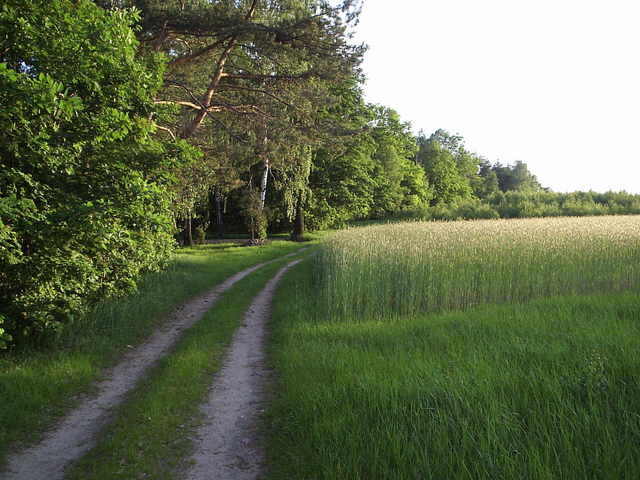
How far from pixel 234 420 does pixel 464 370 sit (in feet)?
9.43

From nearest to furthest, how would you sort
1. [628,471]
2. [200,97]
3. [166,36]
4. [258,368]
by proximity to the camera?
[628,471] → [258,368] → [166,36] → [200,97]

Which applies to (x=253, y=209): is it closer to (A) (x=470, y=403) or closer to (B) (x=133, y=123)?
(B) (x=133, y=123)

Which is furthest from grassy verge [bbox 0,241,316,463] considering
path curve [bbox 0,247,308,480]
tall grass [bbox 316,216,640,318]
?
tall grass [bbox 316,216,640,318]

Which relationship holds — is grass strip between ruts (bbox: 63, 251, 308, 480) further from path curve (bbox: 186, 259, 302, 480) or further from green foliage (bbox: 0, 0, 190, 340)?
green foliage (bbox: 0, 0, 190, 340)

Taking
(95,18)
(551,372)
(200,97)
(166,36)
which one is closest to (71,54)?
(95,18)

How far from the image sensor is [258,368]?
6.82 metres

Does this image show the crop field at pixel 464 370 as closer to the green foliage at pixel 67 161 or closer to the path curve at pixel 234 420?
the path curve at pixel 234 420

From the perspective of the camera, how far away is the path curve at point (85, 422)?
160 inches

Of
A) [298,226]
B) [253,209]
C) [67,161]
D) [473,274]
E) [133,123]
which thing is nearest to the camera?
[67,161]

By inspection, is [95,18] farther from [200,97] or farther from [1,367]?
[200,97]

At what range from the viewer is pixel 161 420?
4891mm

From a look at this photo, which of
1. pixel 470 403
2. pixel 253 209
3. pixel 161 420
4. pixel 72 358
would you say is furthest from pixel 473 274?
pixel 253 209

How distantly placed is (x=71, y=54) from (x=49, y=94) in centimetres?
155

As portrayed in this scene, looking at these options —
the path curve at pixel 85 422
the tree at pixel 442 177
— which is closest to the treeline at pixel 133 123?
the path curve at pixel 85 422
